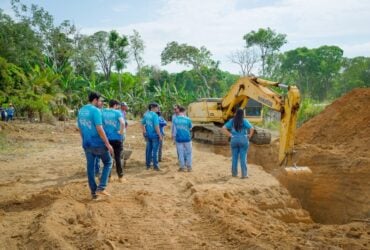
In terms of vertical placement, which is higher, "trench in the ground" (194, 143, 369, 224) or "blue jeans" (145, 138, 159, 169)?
"blue jeans" (145, 138, 159, 169)

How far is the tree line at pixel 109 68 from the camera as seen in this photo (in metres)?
30.2

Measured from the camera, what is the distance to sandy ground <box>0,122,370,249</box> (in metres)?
5.10

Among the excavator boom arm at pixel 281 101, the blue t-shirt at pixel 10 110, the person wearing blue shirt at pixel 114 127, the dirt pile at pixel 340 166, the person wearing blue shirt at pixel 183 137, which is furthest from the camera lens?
the blue t-shirt at pixel 10 110

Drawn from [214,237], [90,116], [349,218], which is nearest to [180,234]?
[214,237]

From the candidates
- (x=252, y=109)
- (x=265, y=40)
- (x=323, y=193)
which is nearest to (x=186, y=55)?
(x=265, y=40)

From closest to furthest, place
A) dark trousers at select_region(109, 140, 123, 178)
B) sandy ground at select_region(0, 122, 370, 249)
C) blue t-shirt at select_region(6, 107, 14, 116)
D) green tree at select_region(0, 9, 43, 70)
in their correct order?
sandy ground at select_region(0, 122, 370, 249)
dark trousers at select_region(109, 140, 123, 178)
blue t-shirt at select_region(6, 107, 14, 116)
green tree at select_region(0, 9, 43, 70)

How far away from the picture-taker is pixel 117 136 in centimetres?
882

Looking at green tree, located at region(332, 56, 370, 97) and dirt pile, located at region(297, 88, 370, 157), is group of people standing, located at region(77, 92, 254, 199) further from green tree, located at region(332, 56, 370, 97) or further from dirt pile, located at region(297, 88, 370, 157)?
green tree, located at region(332, 56, 370, 97)

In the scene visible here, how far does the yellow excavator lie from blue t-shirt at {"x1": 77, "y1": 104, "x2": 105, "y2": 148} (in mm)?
5207

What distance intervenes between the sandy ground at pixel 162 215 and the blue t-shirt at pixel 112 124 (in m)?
1.00

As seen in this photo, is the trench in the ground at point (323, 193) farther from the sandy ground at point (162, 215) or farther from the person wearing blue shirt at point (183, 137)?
the person wearing blue shirt at point (183, 137)

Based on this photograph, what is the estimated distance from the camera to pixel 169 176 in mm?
9789

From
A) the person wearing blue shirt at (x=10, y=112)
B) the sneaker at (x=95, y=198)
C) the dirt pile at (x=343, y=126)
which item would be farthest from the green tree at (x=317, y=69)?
the sneaker at (x=95, y=198)

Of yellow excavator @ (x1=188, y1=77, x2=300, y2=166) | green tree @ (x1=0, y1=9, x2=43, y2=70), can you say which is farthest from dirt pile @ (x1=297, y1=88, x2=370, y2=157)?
green tree @ (x1=0, y1=9, x2=43, y2=70)
